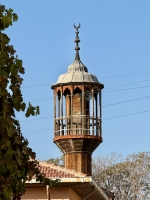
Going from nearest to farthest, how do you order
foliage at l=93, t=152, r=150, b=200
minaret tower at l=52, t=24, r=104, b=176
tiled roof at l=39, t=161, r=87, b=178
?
tiled roof at l=39, t=161, r=87, b=178, minaret tower at l=52, t=24, r=104, b=176, foliage at l=93, t=152, r=150, b=200

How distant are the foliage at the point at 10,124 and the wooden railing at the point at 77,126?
922 inches

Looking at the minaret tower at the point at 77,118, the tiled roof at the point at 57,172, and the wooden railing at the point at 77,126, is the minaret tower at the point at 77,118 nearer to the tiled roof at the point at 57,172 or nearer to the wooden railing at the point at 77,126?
the wooden railing at the point at 77,126

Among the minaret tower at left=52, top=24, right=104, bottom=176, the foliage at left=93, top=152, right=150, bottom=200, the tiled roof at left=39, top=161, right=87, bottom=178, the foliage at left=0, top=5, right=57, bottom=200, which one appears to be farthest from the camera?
the foliage at left=93, top=152, right=150, bottom=200

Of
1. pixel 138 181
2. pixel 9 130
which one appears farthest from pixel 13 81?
pixel 138 181

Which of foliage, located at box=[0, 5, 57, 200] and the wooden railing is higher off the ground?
the wooden railing

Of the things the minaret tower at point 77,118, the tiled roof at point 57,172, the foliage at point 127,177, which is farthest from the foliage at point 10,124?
the foliage at point 127,177

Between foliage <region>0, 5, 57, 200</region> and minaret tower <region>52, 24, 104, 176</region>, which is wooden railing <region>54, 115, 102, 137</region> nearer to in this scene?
minaret tower <region>52, 24, 104, 176</region>

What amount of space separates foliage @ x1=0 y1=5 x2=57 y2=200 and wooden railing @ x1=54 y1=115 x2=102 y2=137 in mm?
23428

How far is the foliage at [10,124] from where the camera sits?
8672mm

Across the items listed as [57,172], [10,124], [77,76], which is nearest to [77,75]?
[77,76]

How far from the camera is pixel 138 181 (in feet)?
174

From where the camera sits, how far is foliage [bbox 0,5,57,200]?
867 centimetres

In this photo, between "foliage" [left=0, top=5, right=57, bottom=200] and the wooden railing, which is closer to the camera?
"foliage" [left=0, top=5, right=57, bottom=200]

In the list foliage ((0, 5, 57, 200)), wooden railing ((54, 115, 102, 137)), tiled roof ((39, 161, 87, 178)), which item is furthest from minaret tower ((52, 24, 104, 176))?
foliage ((0, 5, 57, 200))
